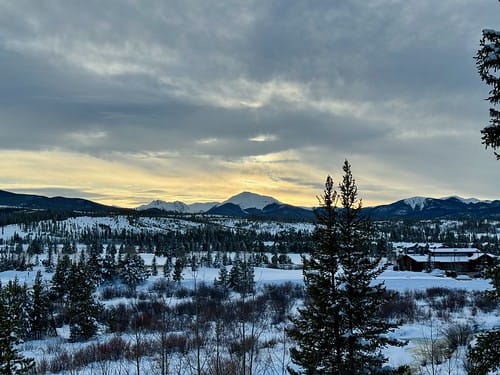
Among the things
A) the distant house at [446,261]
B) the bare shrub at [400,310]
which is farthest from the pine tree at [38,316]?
the distant house at [446,261]

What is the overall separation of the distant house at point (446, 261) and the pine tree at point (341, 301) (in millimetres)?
87203

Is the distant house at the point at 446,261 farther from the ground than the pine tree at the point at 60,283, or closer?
farther from the ground

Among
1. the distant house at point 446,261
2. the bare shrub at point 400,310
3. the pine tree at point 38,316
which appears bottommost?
the pine tree at point 38,316

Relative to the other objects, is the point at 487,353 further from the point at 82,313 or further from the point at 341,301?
the point at 82,313

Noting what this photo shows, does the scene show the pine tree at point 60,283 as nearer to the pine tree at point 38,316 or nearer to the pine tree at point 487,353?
the pine tree at point 38,316

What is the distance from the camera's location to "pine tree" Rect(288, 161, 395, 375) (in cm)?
1235

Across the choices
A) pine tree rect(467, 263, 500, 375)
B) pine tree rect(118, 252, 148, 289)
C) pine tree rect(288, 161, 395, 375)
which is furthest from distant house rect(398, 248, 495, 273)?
pine tree rect(467, 263, 500, 375)

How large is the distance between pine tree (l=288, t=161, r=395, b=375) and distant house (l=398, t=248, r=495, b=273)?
8720 centimetres

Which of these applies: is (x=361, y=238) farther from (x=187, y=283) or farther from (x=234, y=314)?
(x=187, y=283)

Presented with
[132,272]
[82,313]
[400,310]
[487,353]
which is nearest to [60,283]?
[132,272]

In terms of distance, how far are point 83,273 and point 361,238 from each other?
39703mm

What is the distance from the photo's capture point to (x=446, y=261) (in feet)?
314

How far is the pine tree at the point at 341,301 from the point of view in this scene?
12352 mm

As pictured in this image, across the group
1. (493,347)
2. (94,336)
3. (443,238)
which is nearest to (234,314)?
(94,336)
